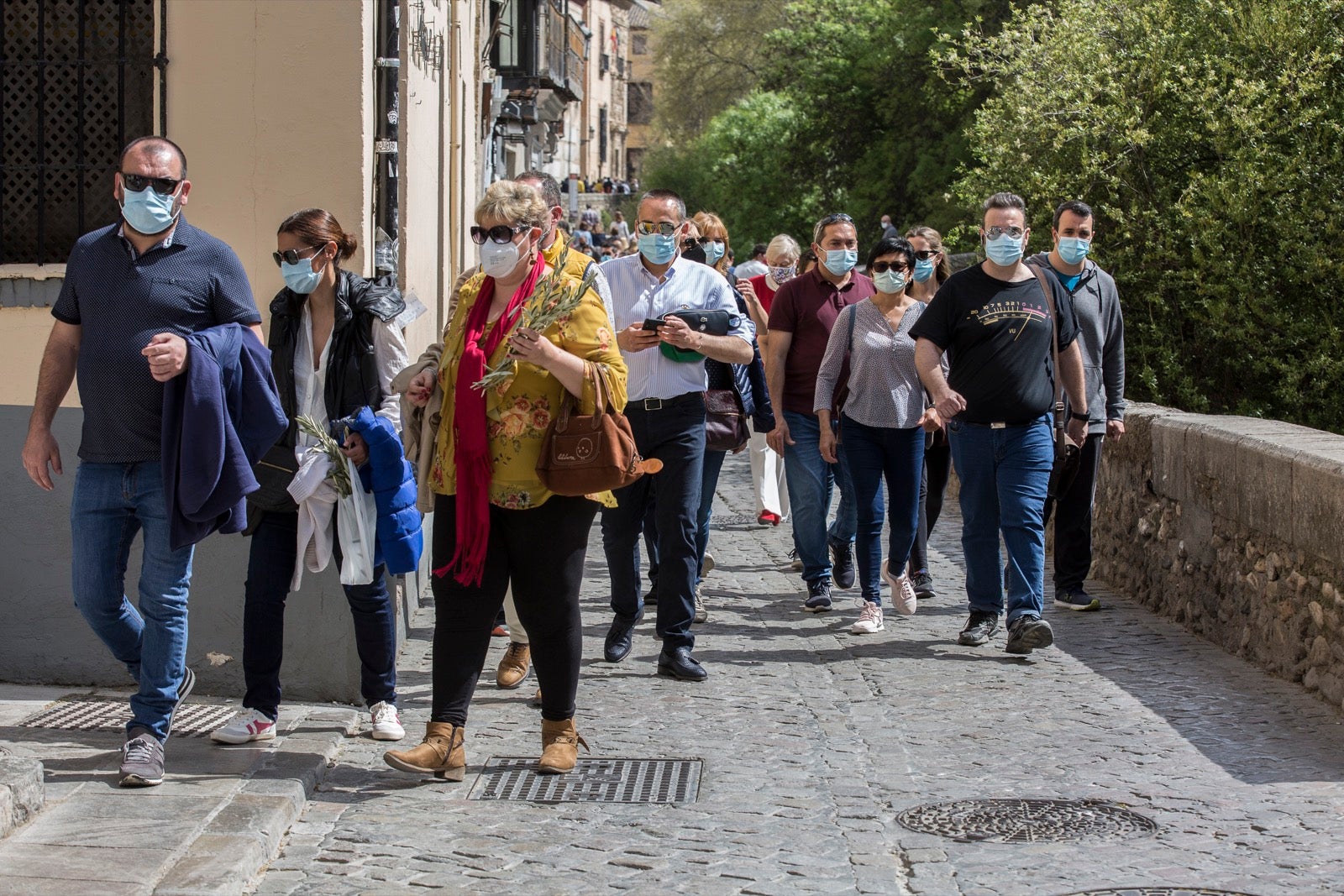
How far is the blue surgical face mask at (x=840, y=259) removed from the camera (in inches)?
360

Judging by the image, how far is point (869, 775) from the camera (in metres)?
5.94

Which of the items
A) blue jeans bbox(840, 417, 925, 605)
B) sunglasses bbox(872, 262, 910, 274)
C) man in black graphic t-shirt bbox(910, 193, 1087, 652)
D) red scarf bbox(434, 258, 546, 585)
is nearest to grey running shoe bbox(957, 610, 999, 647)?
man in black graphic t-shirt bbox(910, 193, 1087, 652)

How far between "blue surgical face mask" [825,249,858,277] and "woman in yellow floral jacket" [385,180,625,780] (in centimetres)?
354

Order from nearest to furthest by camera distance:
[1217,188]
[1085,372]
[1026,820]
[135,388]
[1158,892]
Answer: [1158,892]
[1026,820]
[135,388]
[1085,372]
[1217,188]

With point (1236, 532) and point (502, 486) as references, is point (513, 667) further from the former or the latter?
point (1236, 532)

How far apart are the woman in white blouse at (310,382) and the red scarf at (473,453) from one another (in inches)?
24.5

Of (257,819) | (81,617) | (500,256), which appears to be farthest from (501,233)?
(81,617)

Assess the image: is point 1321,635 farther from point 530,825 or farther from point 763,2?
point 763,2

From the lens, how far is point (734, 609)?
30.4 ft

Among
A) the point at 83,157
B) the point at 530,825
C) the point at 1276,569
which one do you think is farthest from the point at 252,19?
the point at 1276,569

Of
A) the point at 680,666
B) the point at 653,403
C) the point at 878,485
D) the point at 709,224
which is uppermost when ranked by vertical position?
the point at 709,224

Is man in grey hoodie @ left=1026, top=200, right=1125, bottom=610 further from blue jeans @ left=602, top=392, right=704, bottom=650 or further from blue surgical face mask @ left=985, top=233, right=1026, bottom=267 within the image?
blue jeans @ left=602, top=392, right=704, bottom=650

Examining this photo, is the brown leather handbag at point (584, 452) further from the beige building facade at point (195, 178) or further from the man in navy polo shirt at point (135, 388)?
the beige building facade at point (195, 178)

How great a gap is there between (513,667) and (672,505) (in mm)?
934
